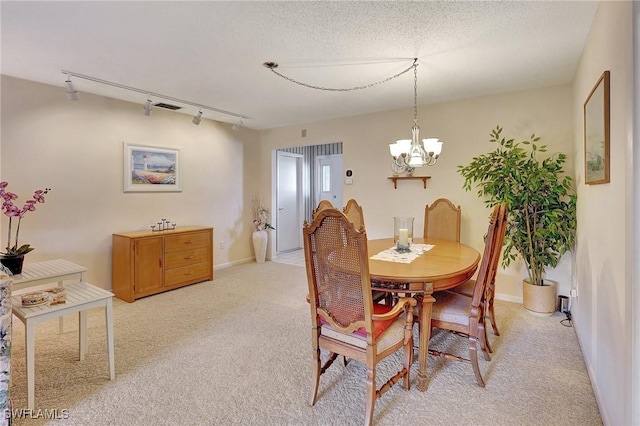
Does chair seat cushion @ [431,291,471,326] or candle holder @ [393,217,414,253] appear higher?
candle holder @ [393,217,414,253]

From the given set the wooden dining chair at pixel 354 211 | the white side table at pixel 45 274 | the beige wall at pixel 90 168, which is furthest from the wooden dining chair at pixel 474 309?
the beige wall at pixel 90 168

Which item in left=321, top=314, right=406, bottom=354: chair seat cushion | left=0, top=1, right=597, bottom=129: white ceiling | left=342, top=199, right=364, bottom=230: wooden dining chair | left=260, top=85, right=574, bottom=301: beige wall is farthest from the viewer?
left=342, top=199, right=364, bottom=230: wooden dining chair

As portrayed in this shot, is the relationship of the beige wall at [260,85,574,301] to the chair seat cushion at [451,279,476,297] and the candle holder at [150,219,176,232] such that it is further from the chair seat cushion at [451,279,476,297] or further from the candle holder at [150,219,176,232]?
the candle holder at [150,219,176,232]

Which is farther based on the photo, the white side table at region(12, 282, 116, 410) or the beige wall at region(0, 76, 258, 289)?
the beige wall at region(0, 76, 258, 289)

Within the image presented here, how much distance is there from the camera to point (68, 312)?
1.92 meters

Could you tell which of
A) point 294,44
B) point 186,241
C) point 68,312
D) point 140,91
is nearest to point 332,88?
point 294,44

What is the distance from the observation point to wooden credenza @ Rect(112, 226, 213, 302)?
3615 mm

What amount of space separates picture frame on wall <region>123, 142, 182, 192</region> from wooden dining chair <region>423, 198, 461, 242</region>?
11.2ft

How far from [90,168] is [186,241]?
1350mm

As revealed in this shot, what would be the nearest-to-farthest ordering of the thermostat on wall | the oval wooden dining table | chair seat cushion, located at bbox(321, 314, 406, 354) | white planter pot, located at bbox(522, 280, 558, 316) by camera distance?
chair seat cushion, located at bbox(321, 314, 406, 354), the oval wooden dining table, white planter pot, located at bbox(522, 280, 558, 316), the thermostat on wall

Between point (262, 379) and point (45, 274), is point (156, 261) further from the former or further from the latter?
point (262, 379)

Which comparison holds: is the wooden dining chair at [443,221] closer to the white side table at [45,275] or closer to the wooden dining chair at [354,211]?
the wooden dining chair at [354,211]

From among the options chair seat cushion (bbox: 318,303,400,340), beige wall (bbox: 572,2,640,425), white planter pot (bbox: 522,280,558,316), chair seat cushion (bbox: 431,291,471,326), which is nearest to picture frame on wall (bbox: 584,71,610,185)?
beige wall (bbox: 572,2,640,425)

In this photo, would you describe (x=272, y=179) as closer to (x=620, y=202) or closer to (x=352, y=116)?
(x=352, y=116)
